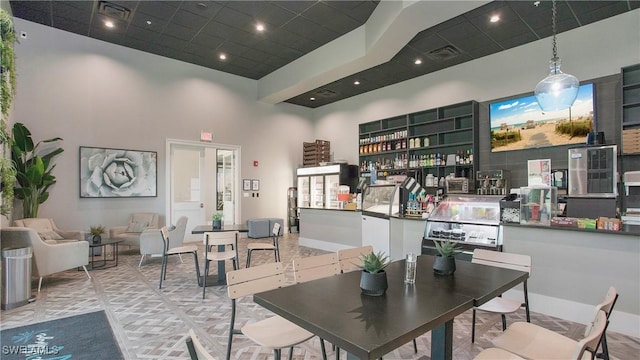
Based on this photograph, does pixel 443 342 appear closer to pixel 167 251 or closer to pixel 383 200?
pixel 383 200

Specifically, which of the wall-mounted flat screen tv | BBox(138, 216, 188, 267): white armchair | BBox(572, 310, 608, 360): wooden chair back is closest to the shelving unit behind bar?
the wall-mounted flat screen tv

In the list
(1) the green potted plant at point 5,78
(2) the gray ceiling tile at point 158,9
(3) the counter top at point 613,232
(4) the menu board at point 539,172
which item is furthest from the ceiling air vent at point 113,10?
(4) the menu board at point 539,172

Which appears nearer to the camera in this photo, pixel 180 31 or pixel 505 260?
pixel 505 260

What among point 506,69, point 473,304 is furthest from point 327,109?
point 473,304

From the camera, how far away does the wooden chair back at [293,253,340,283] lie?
2.45 meters

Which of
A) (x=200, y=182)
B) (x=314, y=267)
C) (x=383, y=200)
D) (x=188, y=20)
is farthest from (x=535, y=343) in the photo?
(x=200, y=182)

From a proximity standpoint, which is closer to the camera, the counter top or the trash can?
the counter top

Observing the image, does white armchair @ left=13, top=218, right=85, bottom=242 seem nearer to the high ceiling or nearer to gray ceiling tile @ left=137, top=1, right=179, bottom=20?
the high ceiling

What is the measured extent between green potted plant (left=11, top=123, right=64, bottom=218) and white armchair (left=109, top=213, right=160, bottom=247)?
133 cm

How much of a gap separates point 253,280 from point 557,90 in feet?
11.9

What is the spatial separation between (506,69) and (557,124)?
1514mm

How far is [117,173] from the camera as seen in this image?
22.2 feet

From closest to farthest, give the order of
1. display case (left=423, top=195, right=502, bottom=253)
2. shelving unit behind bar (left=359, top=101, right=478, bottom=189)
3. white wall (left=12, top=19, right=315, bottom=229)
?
display case (left=423, top=195, right=502, bottom=253), white wall (left=12, top=19, right=315, bottom=229), shelving unit behind bar (left=359, top=101, right=478, bottom=189)

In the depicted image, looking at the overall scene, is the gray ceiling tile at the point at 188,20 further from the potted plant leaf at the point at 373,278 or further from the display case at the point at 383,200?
the potted plant leaf at the point at 373,278
